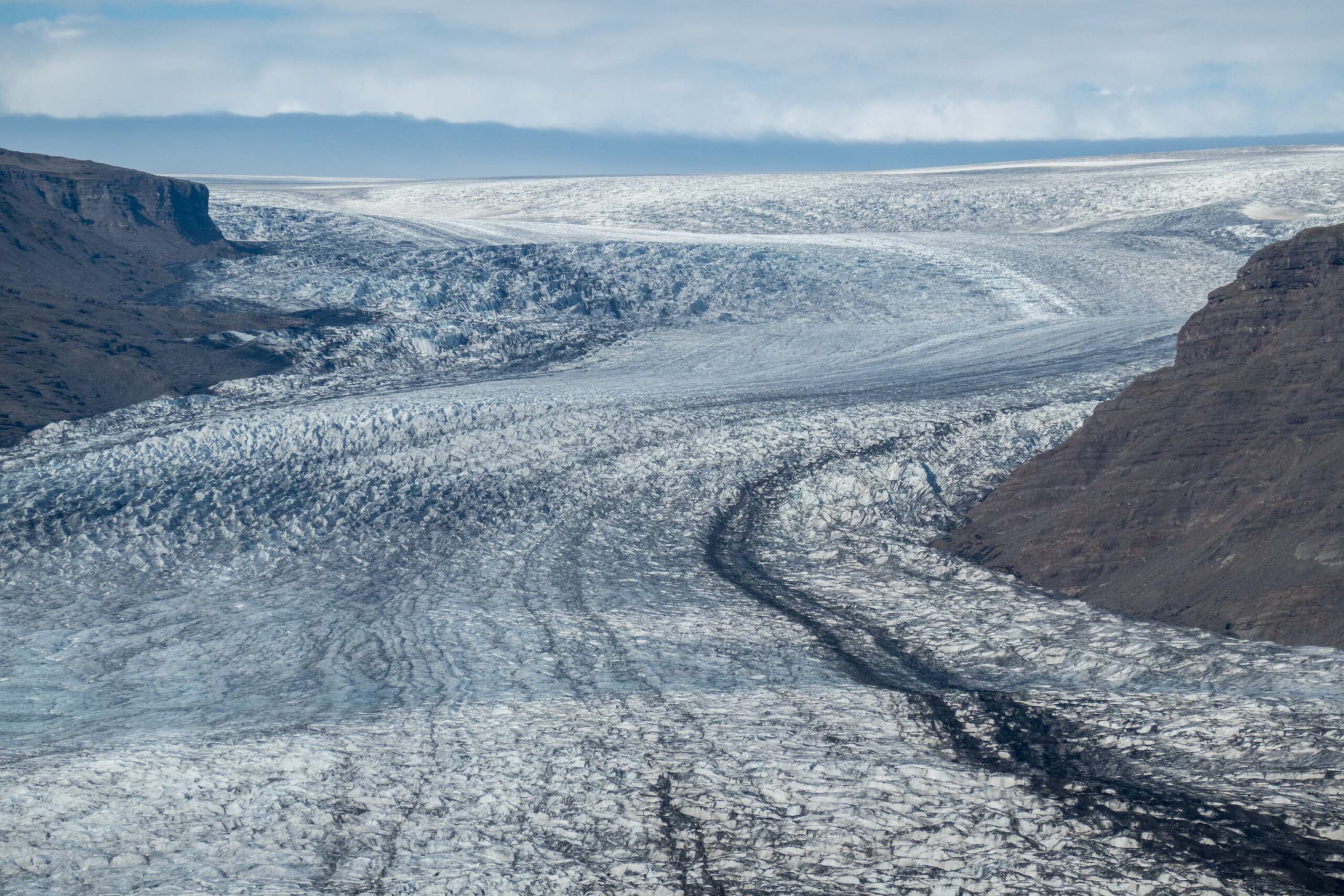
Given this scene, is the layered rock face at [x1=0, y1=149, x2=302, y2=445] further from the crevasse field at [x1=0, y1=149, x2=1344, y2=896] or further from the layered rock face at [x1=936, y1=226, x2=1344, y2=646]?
the layered rock face at [x1=936, y1=226, x2=1344, y2=646]

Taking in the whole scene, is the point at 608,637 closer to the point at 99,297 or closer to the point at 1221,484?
the point at 1221,484

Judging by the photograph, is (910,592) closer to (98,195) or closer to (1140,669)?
(1140,669)

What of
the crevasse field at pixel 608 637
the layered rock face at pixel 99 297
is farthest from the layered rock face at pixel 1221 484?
the layered rock face at pixel 99 297

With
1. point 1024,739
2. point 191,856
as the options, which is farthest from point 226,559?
point 1024,739

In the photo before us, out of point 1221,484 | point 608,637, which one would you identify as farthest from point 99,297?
point 1221,484

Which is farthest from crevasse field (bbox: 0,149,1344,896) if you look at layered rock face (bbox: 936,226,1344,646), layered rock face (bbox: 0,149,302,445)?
layered rock face (bbox: 0,149,302,445)

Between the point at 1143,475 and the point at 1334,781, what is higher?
the point at 1143,475

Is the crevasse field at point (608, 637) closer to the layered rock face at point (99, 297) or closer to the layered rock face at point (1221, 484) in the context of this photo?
the layered rock face at point (1221, 484)
